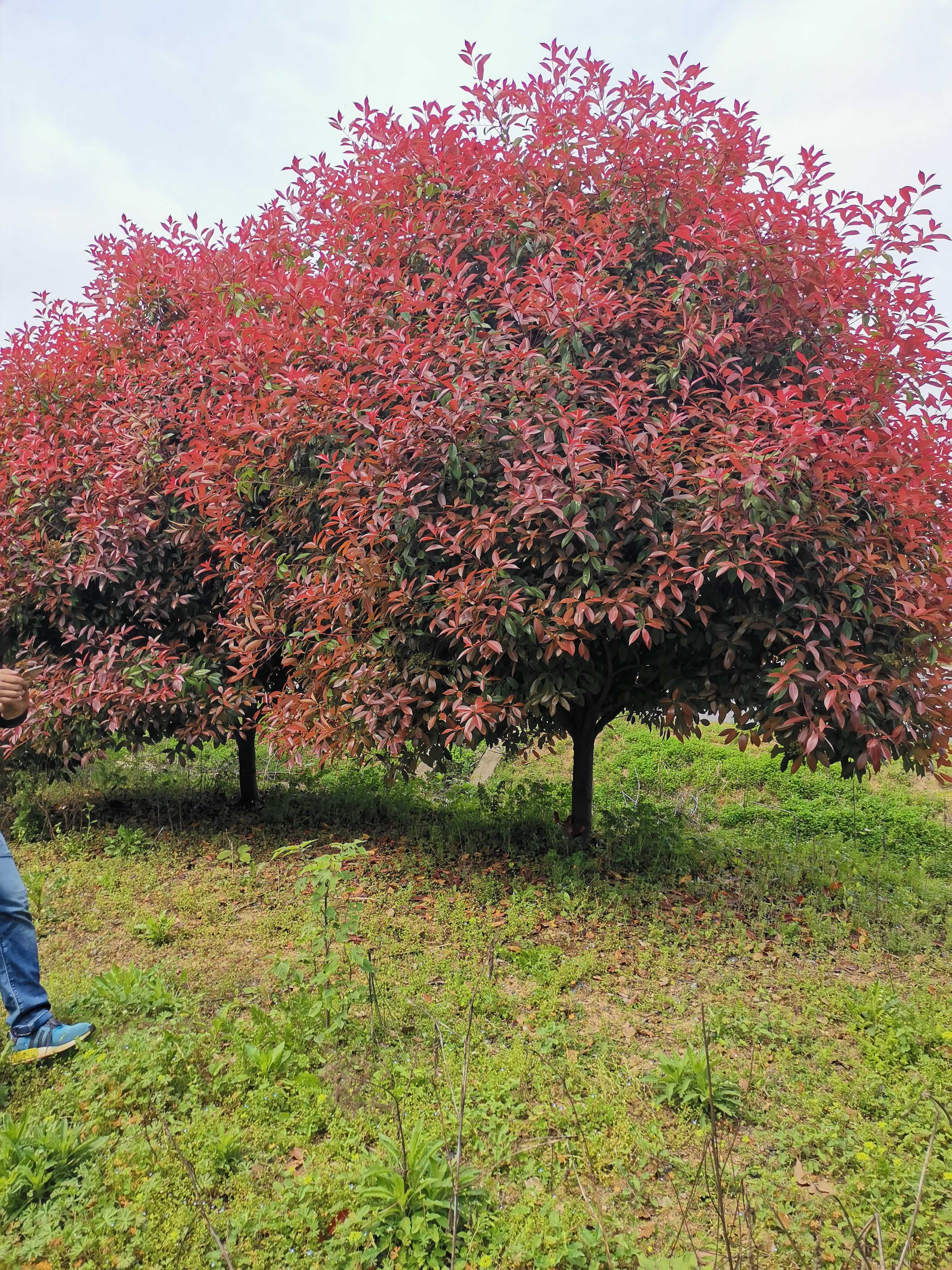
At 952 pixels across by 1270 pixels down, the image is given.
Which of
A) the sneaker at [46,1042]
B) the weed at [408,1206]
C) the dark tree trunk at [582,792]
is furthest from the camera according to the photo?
the dark tree trunk at [582,792]

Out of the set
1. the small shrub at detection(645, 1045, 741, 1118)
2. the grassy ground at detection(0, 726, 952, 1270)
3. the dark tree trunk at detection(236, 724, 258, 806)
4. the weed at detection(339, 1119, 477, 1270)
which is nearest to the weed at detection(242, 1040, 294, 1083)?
the grassy ground at detection(0, 726, 952, 1270)

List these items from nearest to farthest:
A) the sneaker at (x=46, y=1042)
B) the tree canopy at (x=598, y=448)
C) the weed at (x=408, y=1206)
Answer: the weed at (x=408, y=1206)
the sneaker at (x=46, y=1042)
the tree canopy at (x=598, y=448)

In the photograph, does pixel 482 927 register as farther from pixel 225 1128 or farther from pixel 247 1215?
pixel 247 1215

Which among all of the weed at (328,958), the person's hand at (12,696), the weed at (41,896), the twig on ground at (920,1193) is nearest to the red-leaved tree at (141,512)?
the weed at (41,896)

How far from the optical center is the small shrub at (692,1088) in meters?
2.55

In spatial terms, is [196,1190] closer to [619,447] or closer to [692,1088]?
[692,1088]

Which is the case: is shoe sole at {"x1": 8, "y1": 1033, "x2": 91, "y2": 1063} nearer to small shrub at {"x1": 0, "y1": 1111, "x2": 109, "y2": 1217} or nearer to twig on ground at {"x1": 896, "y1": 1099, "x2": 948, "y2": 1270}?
small shrub at {"x1": 0, "y1": 1111, "x2": 109, "y2": 1217}

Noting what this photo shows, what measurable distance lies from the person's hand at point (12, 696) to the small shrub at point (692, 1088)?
254cm

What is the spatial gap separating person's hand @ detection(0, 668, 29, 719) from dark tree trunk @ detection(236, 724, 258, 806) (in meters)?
3.18

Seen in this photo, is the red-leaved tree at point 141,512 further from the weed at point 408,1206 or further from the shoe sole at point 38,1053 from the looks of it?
the weed at point 408,1206

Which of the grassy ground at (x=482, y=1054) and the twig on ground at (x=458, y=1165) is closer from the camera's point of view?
the twig on ground at (x=458, y=1165)

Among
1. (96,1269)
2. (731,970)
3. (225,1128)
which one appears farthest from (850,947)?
(96,1269)

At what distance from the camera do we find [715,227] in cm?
372

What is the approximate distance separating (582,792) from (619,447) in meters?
2.41
